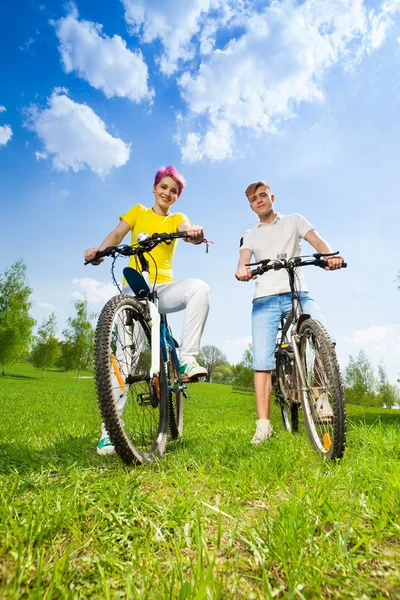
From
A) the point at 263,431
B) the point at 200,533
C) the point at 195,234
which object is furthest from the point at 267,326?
the point at 200,533

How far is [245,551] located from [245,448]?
191 cm

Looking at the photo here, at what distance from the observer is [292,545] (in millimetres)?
1497

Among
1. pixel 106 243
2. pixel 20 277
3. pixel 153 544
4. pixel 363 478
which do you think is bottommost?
pixel 153 544

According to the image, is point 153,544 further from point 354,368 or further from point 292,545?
point 354,368

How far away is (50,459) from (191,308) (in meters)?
1.89

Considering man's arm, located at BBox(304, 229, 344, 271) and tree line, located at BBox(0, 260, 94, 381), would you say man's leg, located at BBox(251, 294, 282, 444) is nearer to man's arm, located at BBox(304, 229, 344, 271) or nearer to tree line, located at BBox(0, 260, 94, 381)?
man's arm, located at BBox(304, 229, 344, 271)

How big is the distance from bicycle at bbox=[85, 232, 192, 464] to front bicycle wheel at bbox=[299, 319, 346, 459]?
1463 mm

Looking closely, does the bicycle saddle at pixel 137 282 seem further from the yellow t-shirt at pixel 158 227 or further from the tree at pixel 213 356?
the tree at pixel 213 356

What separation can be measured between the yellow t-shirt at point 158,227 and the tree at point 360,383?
55.8m

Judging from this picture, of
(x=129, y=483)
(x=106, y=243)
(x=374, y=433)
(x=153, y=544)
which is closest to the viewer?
(x=153, y=544)

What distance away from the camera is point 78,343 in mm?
43781

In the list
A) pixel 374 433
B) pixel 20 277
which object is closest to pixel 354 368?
pixel 20 277

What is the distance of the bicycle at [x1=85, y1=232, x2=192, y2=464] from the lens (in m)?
2.67

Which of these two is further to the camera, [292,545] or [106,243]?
[106,243]
